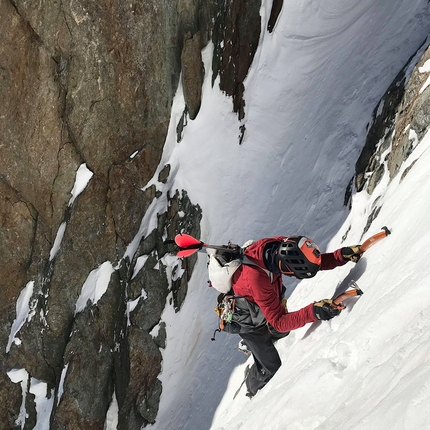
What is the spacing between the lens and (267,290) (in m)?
4.73

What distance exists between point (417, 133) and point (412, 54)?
3.53 m

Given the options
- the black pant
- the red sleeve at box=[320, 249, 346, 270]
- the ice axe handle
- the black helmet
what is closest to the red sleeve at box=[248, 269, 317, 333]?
the black helmet

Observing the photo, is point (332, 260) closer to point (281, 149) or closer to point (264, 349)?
point (264, 349)

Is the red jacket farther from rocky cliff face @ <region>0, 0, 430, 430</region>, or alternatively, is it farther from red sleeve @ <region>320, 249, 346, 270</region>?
rocky cliff face @ <region>0, 0, 430, 430</region>

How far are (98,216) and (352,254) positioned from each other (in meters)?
6.07

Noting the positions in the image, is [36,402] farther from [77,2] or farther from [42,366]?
[77,2]

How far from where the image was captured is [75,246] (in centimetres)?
959

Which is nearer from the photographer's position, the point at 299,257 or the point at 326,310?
the point at 326,310

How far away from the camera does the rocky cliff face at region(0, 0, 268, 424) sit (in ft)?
30.4

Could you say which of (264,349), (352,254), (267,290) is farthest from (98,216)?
(352,254)

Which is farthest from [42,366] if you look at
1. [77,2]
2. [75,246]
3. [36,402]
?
[77,2]

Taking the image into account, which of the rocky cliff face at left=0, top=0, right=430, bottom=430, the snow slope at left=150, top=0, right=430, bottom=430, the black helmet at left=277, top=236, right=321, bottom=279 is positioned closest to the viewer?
the black helmet at left=277, top=236, right=321, bottom=279

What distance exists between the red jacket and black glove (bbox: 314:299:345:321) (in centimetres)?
6

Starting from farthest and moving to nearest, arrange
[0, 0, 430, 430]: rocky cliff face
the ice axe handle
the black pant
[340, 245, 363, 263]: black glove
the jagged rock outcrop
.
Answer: [0, 0, 430, 430]: rocky cliff face → the jagged rock outcrop → the black pant → [340, 245, 363, 263]: black glove → the ice axe handle
